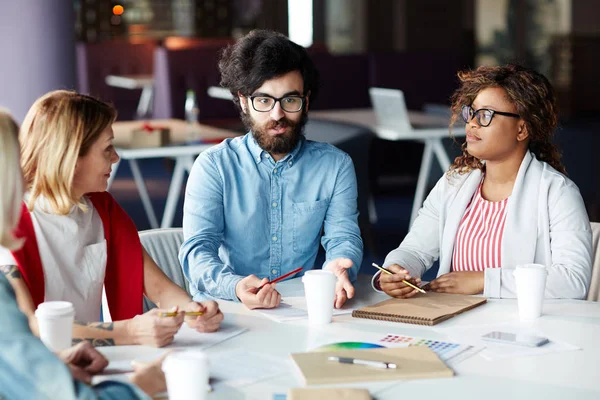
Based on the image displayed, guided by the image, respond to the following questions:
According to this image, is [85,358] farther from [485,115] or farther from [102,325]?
[485,115]

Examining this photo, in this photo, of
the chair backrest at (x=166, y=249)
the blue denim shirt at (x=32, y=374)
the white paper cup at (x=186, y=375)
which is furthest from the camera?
the chair backrest at (x=166, y=249)

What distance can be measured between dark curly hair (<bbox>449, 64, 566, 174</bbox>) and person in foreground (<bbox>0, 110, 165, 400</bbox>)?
5.59ft

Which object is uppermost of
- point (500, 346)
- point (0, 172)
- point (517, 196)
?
point (0, 172)

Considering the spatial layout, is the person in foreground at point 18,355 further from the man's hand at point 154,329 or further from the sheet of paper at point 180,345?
the man's hand at point 154,329

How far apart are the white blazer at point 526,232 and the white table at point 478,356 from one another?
0.12 m

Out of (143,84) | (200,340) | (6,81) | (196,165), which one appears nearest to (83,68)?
(143,84)

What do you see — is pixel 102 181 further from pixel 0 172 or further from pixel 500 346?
pixel 500 346

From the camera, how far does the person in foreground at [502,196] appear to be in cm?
252

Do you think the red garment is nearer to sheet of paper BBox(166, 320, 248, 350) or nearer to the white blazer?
sheet of paper BBox(166, 320, 248, 350)

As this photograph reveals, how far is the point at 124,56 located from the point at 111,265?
8.26m

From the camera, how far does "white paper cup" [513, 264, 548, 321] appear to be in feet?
6.70

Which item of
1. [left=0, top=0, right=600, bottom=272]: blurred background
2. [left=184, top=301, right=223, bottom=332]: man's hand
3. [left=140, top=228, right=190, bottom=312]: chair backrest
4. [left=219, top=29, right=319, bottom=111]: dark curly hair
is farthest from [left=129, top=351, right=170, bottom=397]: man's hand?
[left=0, top=0, right=600, bottom=272]: blurred background

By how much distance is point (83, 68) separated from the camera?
9.61 metres

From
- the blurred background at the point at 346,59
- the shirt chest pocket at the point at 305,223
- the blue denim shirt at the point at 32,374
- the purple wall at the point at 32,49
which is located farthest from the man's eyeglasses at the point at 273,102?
the purple wall at the point at 32,49
